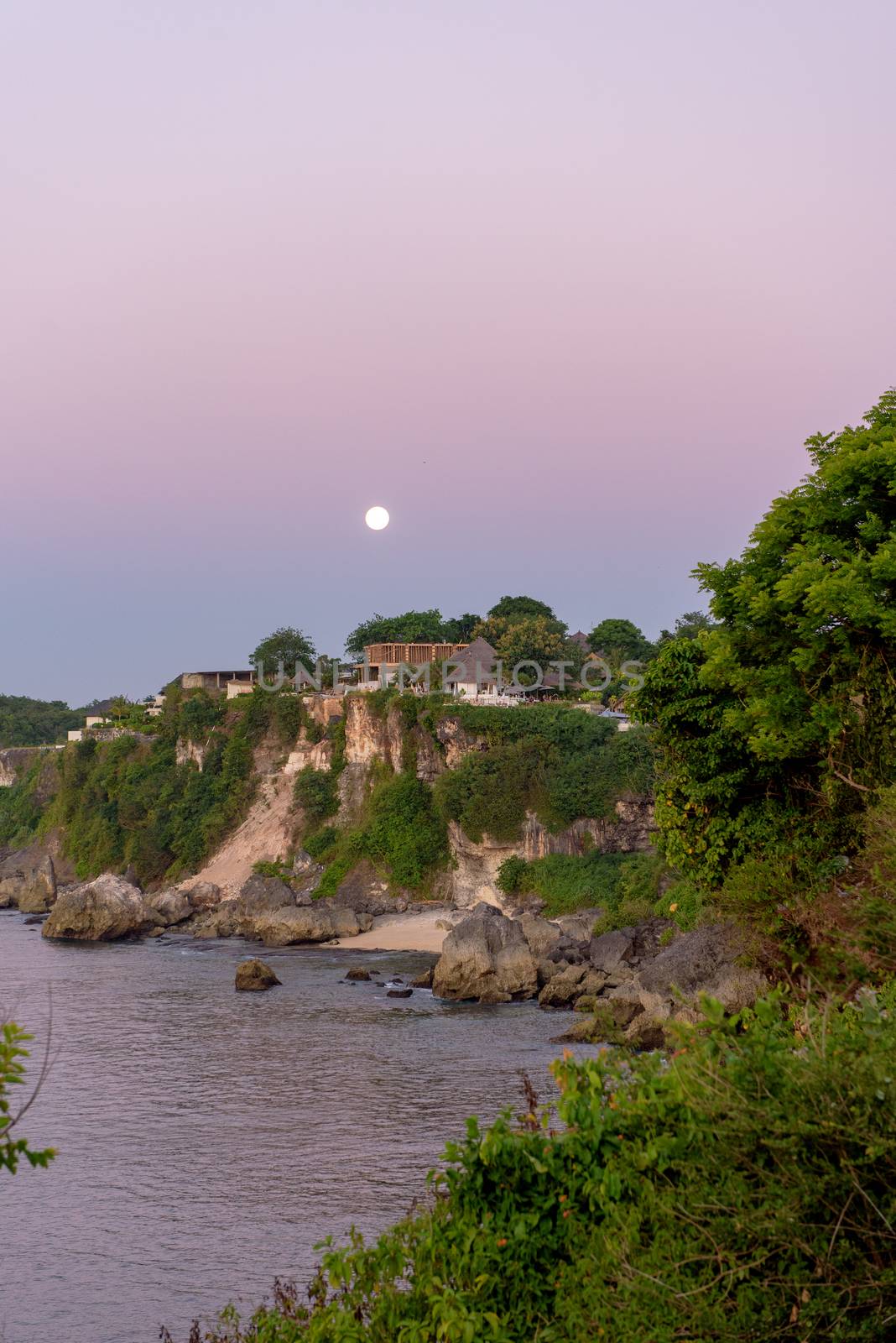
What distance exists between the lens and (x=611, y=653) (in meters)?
69.6

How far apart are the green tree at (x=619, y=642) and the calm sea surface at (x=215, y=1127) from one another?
33.2 metres

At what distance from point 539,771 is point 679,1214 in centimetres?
4734

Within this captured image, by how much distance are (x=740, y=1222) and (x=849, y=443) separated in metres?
13.4

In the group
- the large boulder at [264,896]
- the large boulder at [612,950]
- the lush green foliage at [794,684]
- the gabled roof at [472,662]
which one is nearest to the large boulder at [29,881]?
the large boulder at [264,896]

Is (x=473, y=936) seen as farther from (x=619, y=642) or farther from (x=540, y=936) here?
(x=619, y=642)

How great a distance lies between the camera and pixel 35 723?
113500 millimetres

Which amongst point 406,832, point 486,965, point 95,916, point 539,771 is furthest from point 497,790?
point 486,965

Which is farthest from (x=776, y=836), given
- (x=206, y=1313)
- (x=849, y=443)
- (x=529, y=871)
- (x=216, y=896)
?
(x=216, y=896)

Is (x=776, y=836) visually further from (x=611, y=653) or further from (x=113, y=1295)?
(x=611, y=653)

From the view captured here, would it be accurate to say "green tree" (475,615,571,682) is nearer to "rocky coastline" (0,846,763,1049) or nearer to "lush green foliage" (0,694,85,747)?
"rocky coastline" (0,846,763,1049)

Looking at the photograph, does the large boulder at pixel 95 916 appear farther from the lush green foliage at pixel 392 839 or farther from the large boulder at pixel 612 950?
the large boulder at pixel 612 950

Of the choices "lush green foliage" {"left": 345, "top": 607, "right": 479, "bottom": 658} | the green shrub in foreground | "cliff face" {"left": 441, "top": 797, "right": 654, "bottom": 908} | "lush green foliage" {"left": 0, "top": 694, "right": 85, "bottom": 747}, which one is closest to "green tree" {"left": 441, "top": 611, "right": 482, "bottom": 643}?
"lush green foliage" {"left": 345, "top": 607, "right": 479, "bottom": 658}

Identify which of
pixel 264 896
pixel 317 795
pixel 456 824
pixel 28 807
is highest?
pixel 28 807

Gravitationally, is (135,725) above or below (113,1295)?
above
